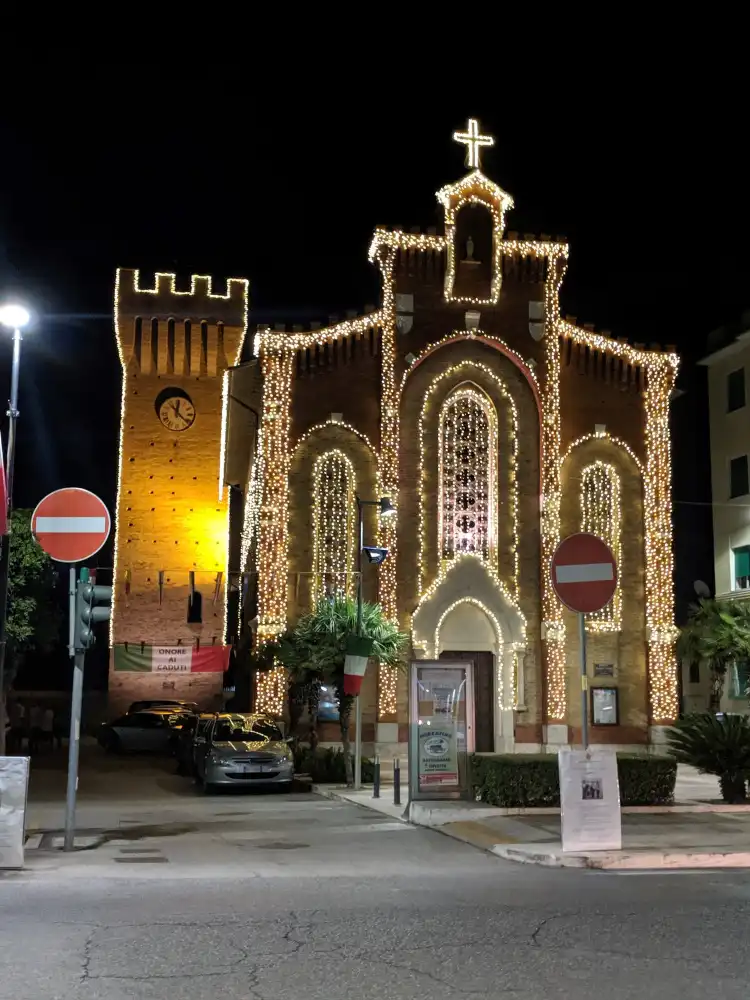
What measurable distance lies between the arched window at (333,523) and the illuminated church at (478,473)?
0.17 ft

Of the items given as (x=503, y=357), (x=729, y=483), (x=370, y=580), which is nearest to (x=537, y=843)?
(x=370, y=580)

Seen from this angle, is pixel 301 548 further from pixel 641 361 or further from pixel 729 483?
pixel 729 483

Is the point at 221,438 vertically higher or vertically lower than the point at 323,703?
higher

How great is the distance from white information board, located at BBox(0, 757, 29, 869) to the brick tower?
1319 inches

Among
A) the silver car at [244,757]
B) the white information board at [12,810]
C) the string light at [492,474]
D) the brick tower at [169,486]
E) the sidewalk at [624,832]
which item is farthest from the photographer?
the brick tower at [169,486]

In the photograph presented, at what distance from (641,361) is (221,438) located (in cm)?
1966

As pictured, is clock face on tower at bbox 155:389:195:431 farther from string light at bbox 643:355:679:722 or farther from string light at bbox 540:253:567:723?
string light at bbox 643:355:679:722

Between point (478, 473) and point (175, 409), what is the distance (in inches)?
757

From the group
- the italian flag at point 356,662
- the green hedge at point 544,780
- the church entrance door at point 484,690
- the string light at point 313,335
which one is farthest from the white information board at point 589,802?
the string light at point 313,335

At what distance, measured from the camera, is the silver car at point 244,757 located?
22.5 metres

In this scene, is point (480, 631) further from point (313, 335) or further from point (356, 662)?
point (313, 335)

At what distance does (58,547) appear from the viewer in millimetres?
14367

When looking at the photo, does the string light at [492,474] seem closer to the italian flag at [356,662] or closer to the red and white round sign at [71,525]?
the italian flag at [356,662]

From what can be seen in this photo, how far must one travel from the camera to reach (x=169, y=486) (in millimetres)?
48094
